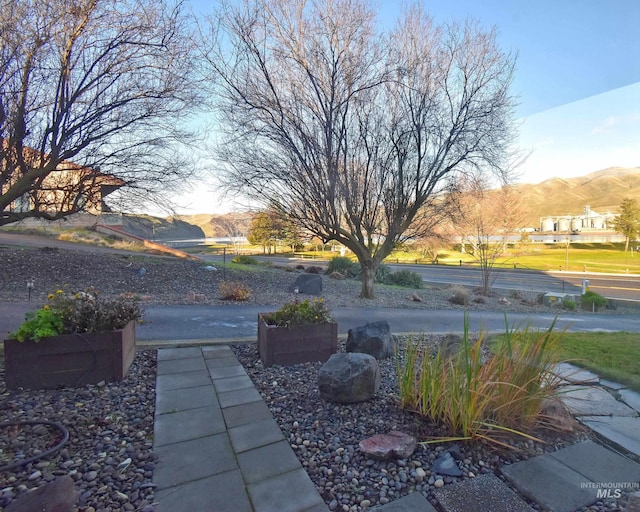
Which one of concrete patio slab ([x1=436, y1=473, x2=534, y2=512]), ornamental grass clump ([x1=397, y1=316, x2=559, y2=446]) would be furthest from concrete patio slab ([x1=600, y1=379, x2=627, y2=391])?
concrete patio slab ([x1=436, y1=473, x2=534, y2=512])

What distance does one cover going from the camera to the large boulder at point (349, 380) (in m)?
2.82

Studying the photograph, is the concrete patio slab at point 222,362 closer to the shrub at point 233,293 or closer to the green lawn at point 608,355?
the green lawn at point 608,355

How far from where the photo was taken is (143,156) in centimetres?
772

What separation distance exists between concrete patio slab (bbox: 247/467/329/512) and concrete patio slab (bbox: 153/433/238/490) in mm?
264

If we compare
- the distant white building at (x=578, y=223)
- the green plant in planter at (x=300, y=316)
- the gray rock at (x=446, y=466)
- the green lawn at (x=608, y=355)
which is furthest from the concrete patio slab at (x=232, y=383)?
the distant white building at (x=578, y=223)

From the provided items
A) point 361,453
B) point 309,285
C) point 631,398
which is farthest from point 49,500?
point 309,285

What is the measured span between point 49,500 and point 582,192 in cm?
17467

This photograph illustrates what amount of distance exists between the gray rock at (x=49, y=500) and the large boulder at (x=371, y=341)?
3.00m

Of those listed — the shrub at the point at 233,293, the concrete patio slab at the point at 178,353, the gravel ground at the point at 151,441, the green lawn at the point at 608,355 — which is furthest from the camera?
the shrub at the point at 233,293

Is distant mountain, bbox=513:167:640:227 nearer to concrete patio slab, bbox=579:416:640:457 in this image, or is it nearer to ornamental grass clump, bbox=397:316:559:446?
concrete patio slab, bbox=579:416:640:457

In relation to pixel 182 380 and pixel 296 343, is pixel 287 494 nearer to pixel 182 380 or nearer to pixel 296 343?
pixel 182 380

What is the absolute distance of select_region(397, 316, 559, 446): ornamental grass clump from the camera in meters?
2.32

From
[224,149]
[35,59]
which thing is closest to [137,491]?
[35,59]

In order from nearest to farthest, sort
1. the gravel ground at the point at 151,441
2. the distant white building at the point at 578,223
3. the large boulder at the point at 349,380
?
the gravel ground at the point at 151,441
the large boulder at the point at 349,380
the distant white building at the point at 578,223
